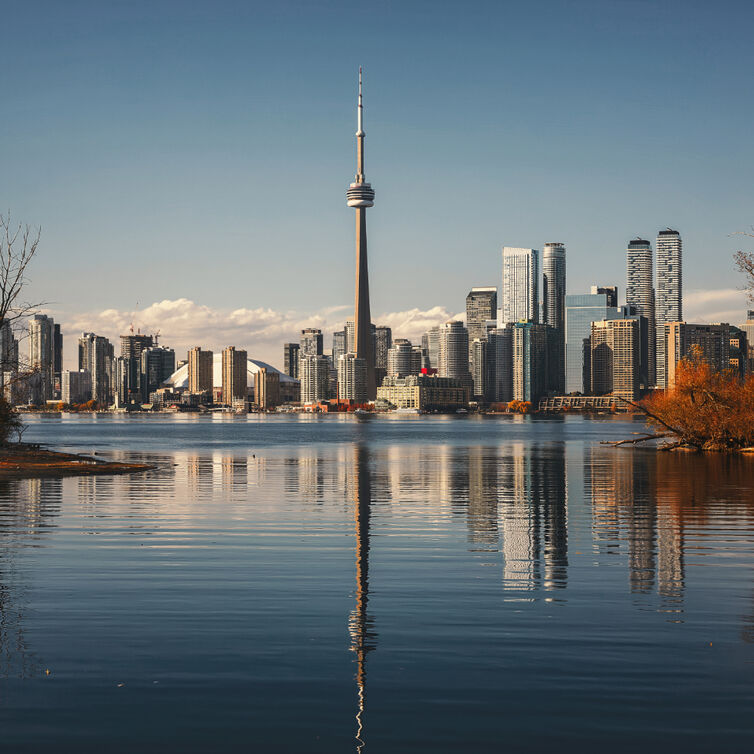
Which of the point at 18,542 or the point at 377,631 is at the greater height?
the point at 377,631

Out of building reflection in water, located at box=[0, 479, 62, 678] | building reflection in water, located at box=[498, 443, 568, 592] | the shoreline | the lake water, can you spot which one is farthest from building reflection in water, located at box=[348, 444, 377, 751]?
the shoreline

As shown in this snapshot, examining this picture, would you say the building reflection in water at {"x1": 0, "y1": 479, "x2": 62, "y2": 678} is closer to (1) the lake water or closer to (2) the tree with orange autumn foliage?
(1) the lake water

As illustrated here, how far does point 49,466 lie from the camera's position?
195 feet

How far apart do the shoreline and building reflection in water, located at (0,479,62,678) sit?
4909 millimetres

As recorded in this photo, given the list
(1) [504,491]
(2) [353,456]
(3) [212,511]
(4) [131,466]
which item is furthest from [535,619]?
(2) [353,456]

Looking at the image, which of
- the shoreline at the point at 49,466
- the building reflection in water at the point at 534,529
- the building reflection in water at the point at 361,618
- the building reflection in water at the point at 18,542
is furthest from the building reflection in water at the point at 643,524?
the shoreline at the point at 49,466

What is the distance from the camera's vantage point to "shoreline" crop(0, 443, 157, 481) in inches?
2204

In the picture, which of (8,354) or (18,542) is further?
(8,354)

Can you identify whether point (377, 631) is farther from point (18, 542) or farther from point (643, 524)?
point (643, 524)

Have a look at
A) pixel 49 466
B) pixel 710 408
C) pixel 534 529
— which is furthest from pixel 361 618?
pixel 710 408

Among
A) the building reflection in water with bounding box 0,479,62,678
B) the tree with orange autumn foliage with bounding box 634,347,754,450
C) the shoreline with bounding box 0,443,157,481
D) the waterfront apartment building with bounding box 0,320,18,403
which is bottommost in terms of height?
the shoreline with bounding box 0,443,157,481

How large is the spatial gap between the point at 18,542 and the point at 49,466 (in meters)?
34.5

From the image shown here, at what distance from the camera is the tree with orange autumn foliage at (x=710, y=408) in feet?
269

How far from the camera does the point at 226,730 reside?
10969 mm
